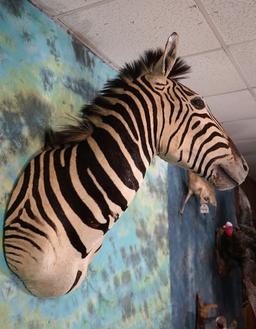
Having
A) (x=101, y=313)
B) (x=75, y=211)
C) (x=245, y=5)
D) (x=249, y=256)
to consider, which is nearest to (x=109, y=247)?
(x=101, y=313)

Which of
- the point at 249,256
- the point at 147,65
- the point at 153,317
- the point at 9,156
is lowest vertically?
the point at 153,317

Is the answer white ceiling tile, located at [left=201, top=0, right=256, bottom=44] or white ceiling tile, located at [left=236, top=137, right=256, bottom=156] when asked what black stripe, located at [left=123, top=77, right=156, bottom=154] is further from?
white ceiling tile, located at [left=236, top=137, right=256, bottom=156]

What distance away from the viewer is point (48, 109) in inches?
57.7

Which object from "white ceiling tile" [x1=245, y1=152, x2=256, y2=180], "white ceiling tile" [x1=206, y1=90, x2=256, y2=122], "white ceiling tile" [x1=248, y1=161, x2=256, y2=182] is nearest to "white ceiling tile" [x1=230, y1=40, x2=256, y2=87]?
"white ceiling tile" [x1=206, y1=90, x2=256, y2=122]

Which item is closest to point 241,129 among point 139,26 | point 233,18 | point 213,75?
point 213,75

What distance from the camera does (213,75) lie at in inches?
82.6

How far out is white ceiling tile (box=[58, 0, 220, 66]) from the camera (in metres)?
1.51

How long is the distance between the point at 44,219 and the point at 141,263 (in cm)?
91

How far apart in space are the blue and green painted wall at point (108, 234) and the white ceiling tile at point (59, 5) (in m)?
0.04

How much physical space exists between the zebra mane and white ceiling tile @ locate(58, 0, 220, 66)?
199mm

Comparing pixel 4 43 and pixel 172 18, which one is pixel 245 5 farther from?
pixel 4 43

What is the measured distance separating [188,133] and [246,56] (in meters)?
0.75

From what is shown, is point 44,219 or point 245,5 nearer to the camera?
point 44,219

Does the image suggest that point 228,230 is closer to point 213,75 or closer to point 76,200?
point 213,75
